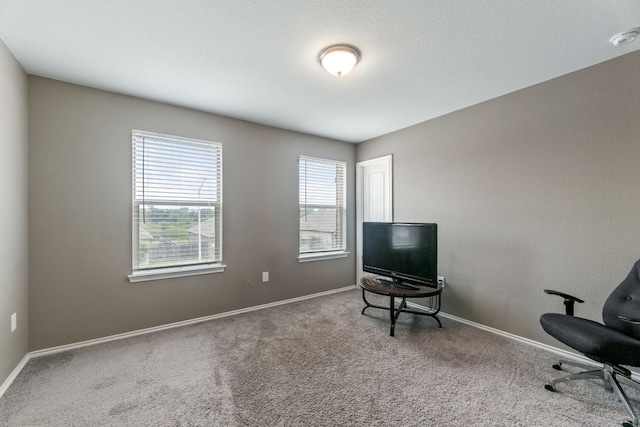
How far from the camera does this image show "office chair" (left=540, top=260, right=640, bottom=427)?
1.57 m

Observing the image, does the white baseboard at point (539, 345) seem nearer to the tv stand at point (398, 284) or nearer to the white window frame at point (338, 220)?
the tv stand at point (398, 284)

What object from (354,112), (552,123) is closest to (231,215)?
(354,112)

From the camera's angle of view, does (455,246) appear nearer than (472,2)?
No

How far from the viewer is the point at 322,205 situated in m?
4.18

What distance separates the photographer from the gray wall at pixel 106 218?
92.4 inches

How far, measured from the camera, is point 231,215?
3.32 meters

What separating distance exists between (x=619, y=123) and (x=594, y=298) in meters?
1.42

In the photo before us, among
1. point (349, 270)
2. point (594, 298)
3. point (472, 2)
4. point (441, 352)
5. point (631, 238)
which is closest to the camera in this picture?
point (472, 2)

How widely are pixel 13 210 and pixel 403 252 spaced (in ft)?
11.4

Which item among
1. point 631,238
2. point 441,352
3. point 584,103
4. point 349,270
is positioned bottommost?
point 441,352

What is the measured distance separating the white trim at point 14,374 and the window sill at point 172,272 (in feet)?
2.93

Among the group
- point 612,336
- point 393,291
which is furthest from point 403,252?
point 612,336

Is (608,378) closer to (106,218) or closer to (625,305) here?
(625,305)

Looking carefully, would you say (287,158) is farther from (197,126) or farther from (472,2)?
(472,2)
